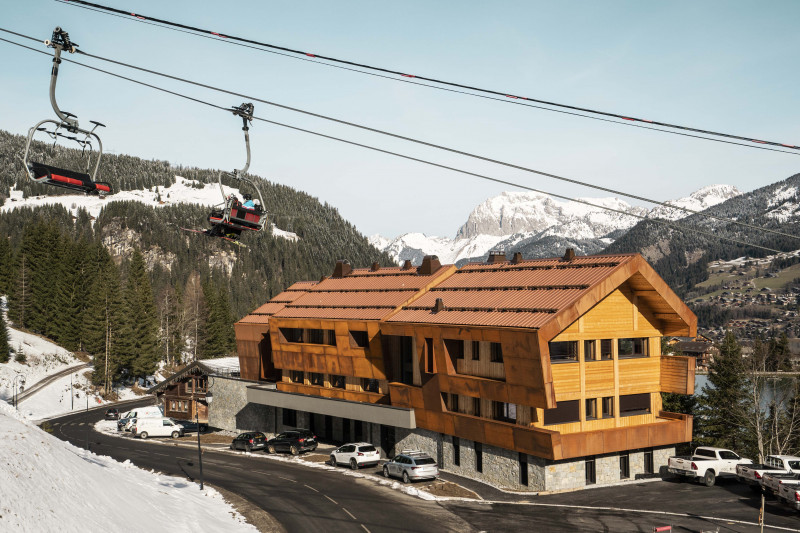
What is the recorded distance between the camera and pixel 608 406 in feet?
145

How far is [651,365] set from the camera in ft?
A: 151

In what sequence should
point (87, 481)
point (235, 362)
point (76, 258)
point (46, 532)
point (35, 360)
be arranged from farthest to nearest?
point (76, 258), point (35, 360), point (235, 362), point (87, 481), point (46, 532)

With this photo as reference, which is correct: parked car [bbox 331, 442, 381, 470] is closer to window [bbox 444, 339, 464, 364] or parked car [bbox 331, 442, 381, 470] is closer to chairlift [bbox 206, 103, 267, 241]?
window [bbox 444, 339, 464, 364]

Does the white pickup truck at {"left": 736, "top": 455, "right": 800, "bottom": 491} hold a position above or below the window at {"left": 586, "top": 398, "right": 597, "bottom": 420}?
below

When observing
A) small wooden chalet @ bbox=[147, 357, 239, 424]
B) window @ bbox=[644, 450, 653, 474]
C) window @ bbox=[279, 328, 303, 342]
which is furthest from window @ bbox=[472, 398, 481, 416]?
small wooden chalet @ bbox=[147, 357, 239, 424]

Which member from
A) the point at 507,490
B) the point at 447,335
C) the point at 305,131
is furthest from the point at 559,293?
the point at 305,131

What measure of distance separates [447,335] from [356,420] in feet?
55.1

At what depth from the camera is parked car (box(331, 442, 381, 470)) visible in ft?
163

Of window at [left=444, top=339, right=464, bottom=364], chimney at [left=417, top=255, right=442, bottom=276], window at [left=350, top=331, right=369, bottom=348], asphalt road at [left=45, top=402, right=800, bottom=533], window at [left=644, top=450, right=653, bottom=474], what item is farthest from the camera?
chimney at [left=417, top=255, right=442, bottom=276]

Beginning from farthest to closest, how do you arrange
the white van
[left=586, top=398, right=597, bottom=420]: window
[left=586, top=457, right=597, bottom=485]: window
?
1. the white van
2. [left=586, top=398, right=597, bottom=420]: window
3. [left=586, top=457, right=597, bottom=485]: window

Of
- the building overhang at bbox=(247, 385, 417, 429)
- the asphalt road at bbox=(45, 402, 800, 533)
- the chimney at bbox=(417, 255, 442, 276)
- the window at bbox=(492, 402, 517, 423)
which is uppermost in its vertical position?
the chimney at bbox=(417, 255, 442, 276)

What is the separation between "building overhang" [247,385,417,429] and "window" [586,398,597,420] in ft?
44.9

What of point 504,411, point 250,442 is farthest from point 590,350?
point 250,442

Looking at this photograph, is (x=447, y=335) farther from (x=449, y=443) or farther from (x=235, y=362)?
(x=235, y=362)
